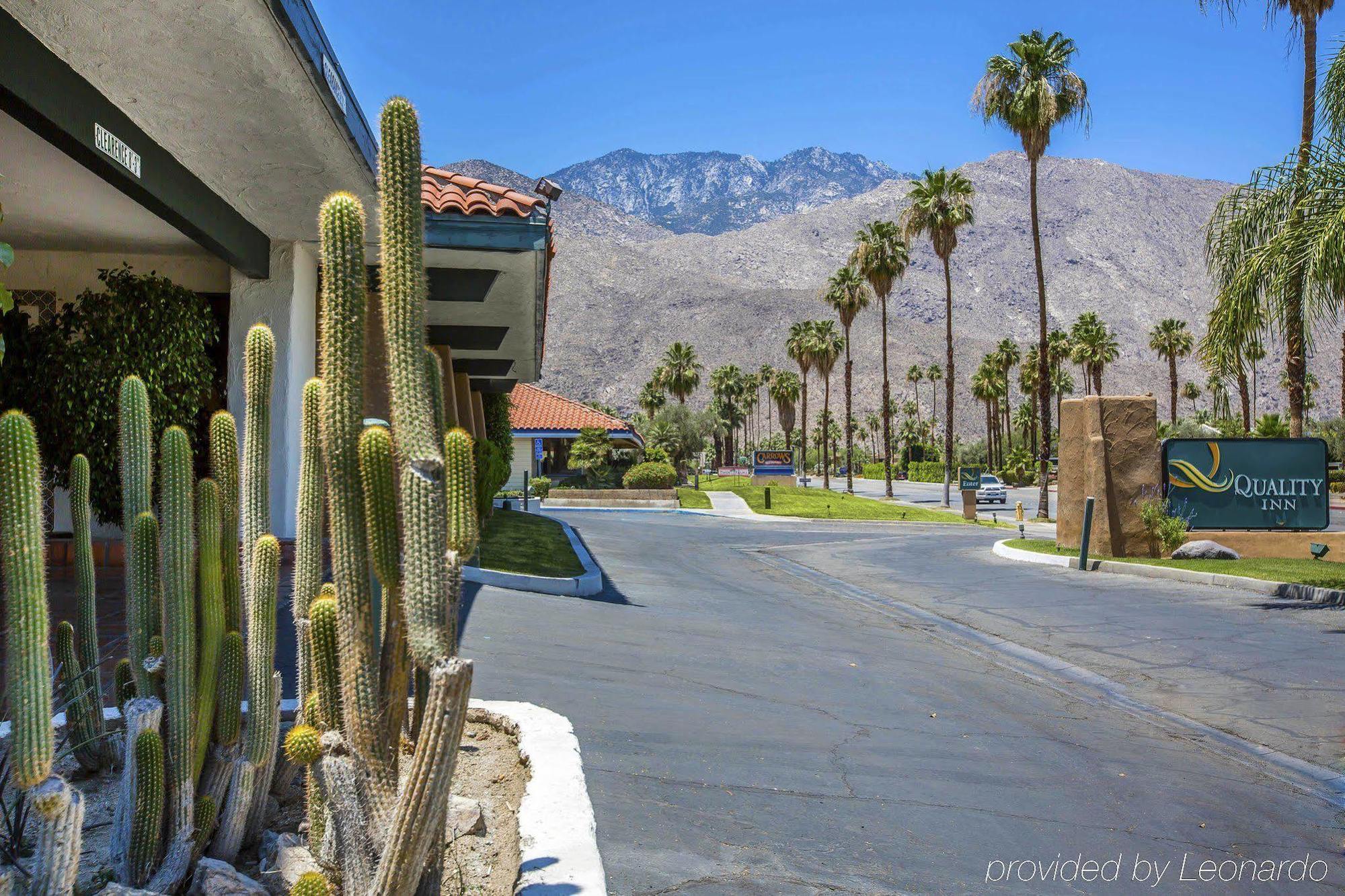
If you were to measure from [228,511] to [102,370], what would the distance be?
6794mm

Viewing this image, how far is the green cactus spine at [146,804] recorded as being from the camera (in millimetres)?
3076

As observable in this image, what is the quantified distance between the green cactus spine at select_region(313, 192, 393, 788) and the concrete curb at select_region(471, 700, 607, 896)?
591 millimetres

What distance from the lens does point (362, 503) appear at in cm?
294

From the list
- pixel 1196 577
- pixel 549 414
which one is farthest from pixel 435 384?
pixel 549 414

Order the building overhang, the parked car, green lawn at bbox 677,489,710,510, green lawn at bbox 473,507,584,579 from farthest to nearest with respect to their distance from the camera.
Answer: the parked car, green lawn at bbox 677,489,710,510, green lawn at bbox 473,507,584,579, the building overhang

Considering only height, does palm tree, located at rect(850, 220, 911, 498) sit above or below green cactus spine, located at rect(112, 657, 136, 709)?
above

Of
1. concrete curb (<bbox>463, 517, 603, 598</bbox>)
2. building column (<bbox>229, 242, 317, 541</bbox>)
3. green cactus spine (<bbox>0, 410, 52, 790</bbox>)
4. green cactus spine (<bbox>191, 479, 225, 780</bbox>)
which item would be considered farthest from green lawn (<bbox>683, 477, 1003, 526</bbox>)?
green cactus spine (<bbox>0, 410, 52, 790</bbox>)

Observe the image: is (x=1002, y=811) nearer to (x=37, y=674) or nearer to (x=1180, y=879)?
(x=1180, y=879)

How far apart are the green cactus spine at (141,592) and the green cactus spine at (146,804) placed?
0.29 meters

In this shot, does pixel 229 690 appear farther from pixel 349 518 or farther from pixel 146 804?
pixel 349 518

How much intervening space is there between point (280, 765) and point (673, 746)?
2.35m

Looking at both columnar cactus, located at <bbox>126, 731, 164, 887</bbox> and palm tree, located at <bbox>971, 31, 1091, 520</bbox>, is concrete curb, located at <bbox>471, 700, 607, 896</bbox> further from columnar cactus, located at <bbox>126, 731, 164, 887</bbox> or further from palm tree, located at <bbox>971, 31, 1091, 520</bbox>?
palm tree, located at <bbox>971, 31, 1091, 520</bbox>

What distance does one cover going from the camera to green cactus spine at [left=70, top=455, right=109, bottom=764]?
383 centimetres

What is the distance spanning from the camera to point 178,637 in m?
3.21
